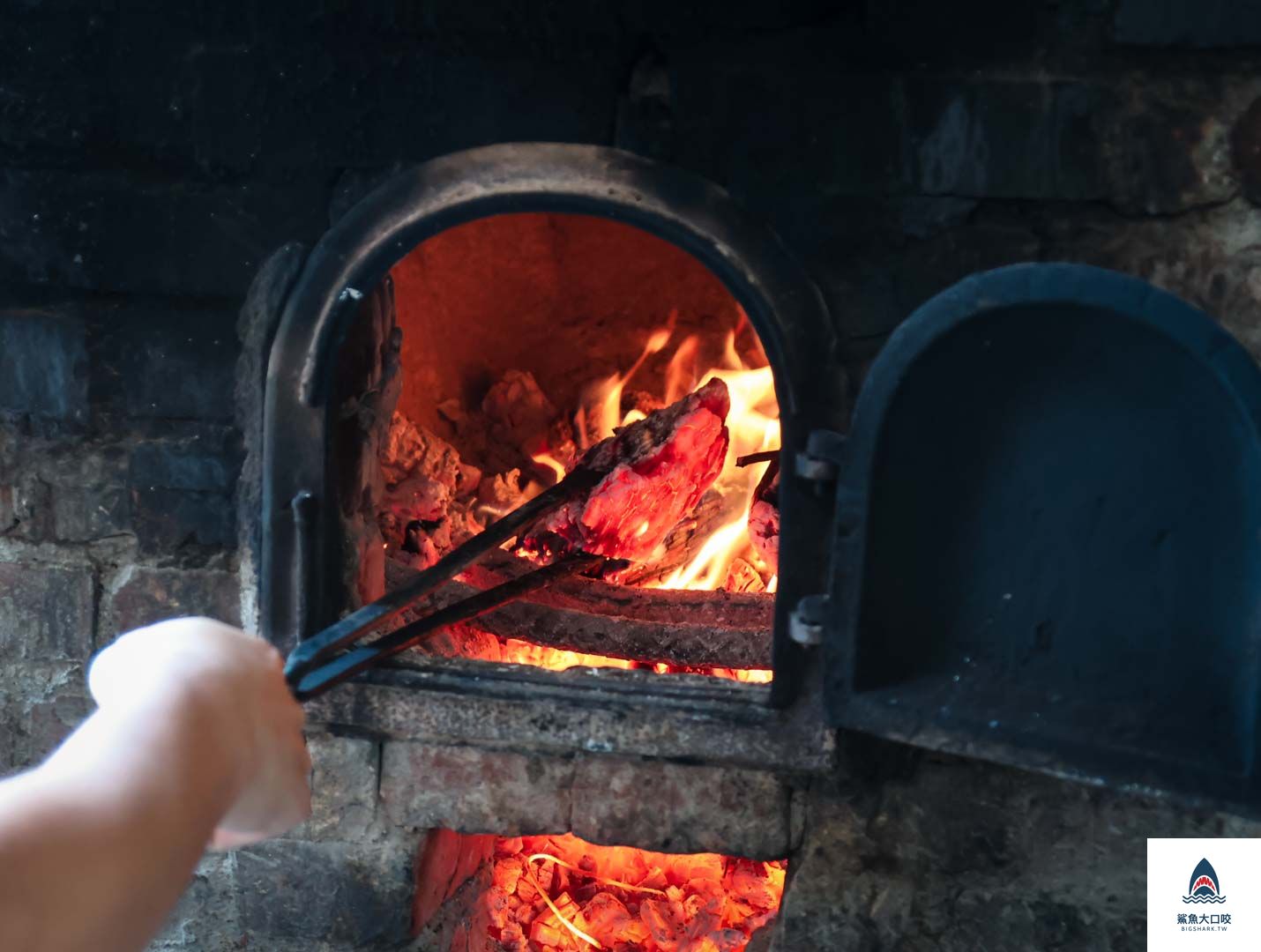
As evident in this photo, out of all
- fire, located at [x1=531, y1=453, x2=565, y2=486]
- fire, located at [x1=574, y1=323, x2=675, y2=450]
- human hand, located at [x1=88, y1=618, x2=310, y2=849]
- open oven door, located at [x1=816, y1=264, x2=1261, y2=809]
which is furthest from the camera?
fire, located at [x1=574, y1=323, x2=675, y2=450]

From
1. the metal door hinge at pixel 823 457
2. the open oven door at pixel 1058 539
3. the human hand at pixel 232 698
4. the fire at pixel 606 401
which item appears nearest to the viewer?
the human hand at pixel 232 698

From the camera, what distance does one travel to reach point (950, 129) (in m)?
1.64

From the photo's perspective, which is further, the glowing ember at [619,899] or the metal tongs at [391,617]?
the glowing ember at [619,899]

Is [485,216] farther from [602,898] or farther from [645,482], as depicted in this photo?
[602,898]

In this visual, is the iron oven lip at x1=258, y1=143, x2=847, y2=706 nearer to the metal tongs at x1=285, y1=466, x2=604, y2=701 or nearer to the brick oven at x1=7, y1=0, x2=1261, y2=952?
the brick oven at x1=7, y1=0, x2=1261, y2=952

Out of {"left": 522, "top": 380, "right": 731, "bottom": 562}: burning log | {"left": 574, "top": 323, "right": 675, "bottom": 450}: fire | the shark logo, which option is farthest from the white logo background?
{"left": 574, "top": 323, "right": 675, "bottom": 450}: fire

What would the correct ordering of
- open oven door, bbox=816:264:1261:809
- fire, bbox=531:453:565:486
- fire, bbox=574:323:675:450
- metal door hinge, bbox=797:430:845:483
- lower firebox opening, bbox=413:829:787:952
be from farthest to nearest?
fire, bbox=574:323:675:450 → fire, bbox=531:453:565:486 → lower firebox opening, bbox=413:829:787:952 → metal door hinge, bbox=797:430:845:483 → open oven door, bbox=816:264:1261:809

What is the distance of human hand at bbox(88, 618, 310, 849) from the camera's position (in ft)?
3.09

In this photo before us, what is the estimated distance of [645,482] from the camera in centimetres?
261

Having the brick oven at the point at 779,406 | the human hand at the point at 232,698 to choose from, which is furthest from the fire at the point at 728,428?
the human hand at the point at 232,698

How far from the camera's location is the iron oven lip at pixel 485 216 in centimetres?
172

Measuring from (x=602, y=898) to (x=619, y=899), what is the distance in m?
0.06

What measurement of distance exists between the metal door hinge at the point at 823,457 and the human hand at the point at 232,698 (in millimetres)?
901

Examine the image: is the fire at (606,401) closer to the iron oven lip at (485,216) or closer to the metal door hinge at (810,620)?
the iron oven lip at (485,216)
